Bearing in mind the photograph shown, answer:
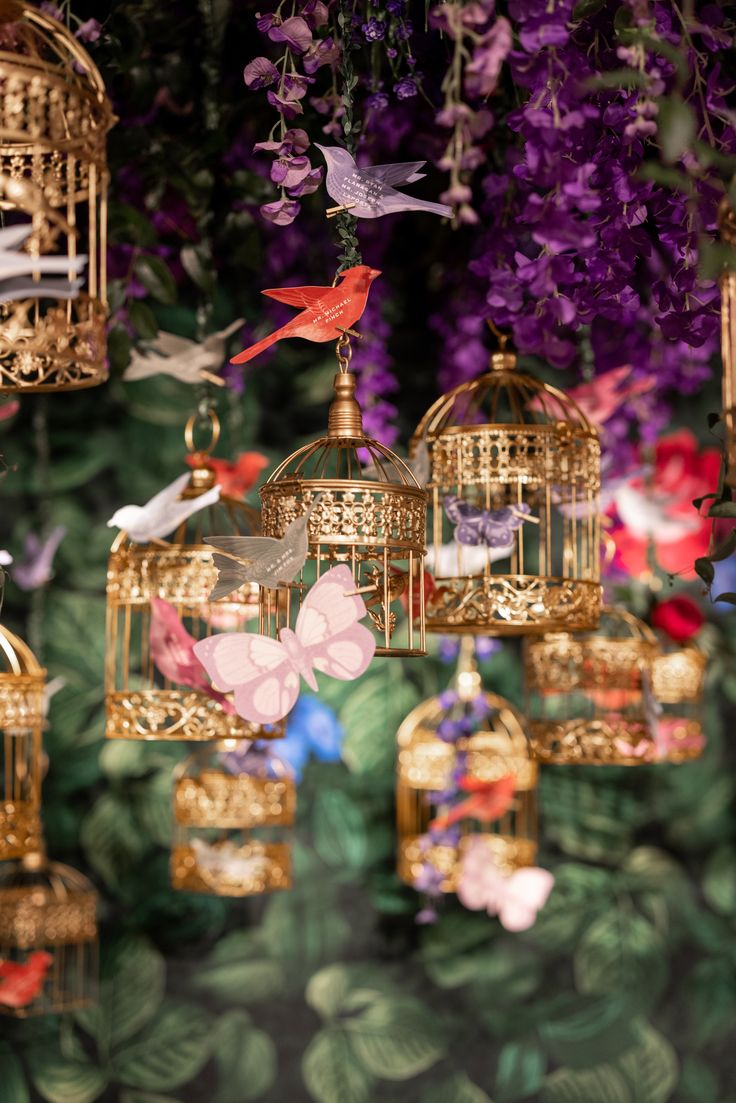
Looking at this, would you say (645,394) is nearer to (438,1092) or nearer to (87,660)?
(87,660)

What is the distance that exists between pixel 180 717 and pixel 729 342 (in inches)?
44.5

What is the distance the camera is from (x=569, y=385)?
422cm

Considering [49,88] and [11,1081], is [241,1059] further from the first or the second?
[49,88]

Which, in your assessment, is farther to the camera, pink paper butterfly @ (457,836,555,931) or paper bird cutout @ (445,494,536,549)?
pink paper butterfly @ (457,836,555,931)

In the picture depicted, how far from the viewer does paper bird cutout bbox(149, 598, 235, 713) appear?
2184 millimetres

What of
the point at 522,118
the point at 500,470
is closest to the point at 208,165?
the point at 500,470

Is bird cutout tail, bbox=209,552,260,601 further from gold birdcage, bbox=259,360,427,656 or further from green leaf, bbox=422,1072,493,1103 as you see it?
green leaf, bbox=422,1072,493,1103

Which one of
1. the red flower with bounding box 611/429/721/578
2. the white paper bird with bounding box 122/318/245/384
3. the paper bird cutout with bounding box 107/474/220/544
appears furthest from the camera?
the red flower with bounding box 611/429/721/578

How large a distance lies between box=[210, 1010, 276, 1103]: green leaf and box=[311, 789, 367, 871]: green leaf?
50 centimetres

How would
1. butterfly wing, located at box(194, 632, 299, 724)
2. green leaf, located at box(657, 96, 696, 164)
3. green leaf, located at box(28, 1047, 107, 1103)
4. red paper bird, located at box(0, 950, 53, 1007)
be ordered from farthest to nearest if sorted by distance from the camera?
green leaf, located at box(28, 1047, 107, 1103) < red paper bird, located at box(0, 950, 53, 1007) < butterfly wing, located at box(194, 632, 299, 724) < green leaf, located at box(657, 96, 696, 164)

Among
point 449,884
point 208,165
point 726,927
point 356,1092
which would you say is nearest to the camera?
point 208,165

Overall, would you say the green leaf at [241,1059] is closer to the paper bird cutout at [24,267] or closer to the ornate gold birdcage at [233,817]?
the ornate gold birdcage at [233,817]

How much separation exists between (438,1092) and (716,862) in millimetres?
1076

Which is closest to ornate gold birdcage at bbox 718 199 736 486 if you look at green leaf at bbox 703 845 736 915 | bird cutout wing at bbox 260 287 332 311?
bird cutout wing at bbox 260 287 332 311
